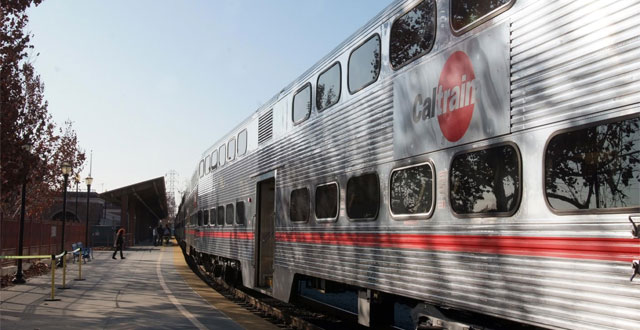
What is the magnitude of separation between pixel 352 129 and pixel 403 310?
5.08 meters

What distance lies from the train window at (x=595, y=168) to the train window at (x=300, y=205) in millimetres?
5281

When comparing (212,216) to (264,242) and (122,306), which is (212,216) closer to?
(264,242)

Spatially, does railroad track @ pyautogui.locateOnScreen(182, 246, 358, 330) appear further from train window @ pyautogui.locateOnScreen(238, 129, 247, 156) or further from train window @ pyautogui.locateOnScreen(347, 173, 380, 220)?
train window @ pyautogui.locateOnScreen(238, 129, 247, 156)

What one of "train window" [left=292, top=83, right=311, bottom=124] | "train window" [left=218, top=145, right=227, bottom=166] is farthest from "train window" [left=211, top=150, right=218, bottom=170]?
"train window" [left=292, top=83, right=311, bottom=124]

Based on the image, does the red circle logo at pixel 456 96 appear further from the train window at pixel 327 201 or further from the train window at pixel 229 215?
the train window at pixel 229 215

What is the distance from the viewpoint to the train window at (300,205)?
941 centimetres

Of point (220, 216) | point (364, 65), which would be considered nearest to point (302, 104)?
point (364, 65)

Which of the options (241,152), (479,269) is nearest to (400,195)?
(479,269)

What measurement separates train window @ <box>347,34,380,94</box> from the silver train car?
0.11 feet

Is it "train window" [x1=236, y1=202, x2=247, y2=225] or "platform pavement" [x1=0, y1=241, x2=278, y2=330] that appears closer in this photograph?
"platform pavement" [x1=0, y1=241, x2=278, y2=330]

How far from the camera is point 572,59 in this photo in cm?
425

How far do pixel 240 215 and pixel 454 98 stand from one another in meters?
8.88

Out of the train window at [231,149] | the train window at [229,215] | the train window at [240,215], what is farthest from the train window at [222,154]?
the train window at [240,215]

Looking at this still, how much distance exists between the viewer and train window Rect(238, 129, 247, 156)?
46.6 feet
